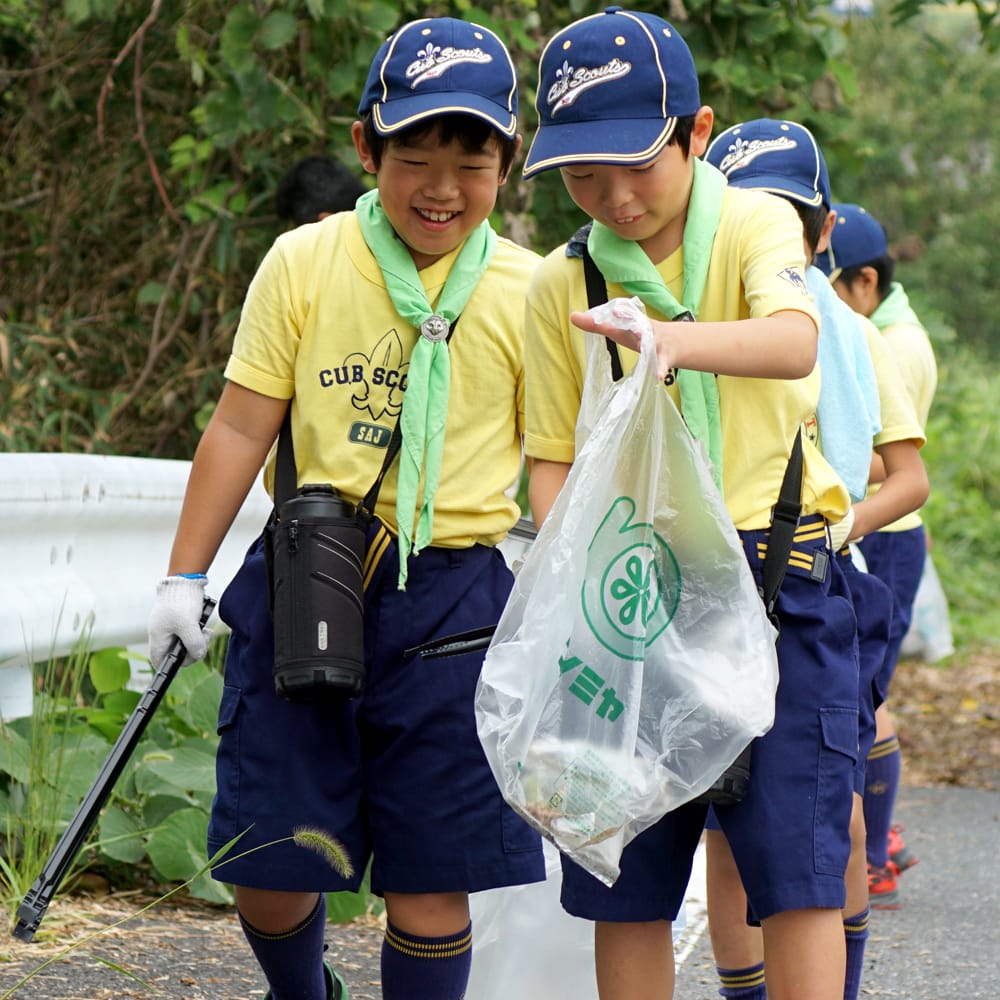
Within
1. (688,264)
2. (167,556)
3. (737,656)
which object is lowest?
(167,556)

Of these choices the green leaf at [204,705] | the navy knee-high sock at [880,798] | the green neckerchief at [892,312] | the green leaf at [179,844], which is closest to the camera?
the green leaf at [179,844]

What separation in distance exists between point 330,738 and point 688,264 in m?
1.09

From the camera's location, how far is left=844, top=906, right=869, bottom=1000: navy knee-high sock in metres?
3.32

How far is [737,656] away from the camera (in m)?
2.54

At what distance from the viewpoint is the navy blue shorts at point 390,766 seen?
3.00m

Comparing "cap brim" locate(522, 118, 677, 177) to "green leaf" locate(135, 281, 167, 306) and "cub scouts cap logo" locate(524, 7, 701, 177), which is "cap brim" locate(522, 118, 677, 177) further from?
"green leaf" locate(135, 281, 167, 306)

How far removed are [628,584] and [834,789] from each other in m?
0.49

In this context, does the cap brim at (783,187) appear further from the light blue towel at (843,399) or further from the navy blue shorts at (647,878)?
the navy blue shorts at (647,878)

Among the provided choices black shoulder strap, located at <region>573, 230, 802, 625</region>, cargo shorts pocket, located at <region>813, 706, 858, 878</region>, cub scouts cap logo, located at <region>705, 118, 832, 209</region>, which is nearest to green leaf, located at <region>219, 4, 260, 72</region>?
cub scouts cap logo, located at <region>705, 118, 832, 209</region>

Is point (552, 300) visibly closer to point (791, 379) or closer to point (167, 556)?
point (791, 379)

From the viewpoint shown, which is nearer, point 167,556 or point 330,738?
point 330,738

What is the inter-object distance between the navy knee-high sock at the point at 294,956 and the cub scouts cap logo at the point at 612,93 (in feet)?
5.06

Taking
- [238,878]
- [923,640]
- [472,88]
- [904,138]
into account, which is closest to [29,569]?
[238,878]

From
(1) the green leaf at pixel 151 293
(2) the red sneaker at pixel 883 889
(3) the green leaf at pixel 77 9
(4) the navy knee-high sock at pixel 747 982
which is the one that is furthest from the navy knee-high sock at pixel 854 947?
(1) the green leaf at pixel 151 293
